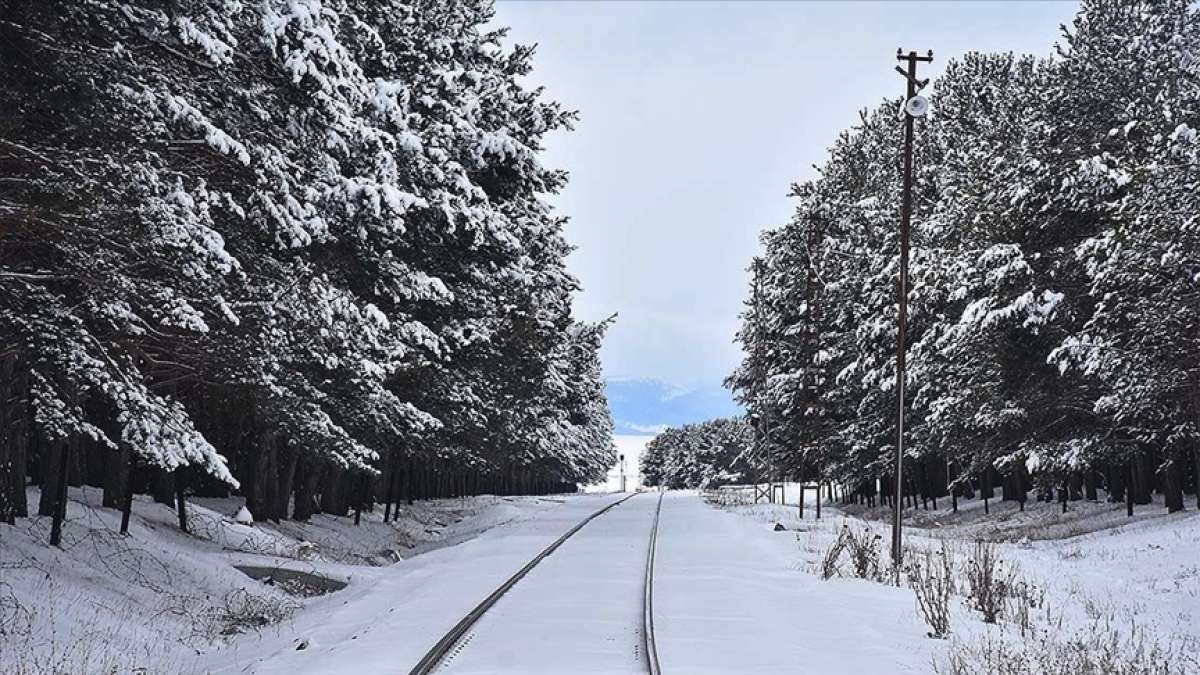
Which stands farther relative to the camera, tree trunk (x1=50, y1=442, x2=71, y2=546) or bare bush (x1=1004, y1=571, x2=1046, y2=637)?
tree trunk (x1=50, y1=442, x2=71, y2=546)

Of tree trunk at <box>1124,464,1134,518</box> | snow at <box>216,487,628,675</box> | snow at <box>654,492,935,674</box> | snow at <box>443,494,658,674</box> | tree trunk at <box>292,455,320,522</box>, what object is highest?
tree trunk at <box>1124,464,1134,518</box>

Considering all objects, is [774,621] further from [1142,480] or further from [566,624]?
[1142,480]

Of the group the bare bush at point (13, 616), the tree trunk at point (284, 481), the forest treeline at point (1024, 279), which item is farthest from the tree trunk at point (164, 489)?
the forest treeline at point (1024, 279)

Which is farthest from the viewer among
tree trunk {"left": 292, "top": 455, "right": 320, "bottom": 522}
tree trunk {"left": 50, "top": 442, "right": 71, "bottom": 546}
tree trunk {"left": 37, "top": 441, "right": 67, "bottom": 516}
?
tree trunk {"left": 292, "top": 455, "right": 320, "bottom": 522}

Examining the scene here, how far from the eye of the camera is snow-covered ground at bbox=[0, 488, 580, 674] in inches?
395

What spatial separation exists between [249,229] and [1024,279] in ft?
66.1

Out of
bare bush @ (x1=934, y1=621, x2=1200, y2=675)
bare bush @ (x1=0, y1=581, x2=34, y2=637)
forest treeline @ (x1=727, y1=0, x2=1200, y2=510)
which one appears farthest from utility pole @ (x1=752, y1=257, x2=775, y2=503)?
bare bush @ (x1=0, y1=581, x2=34, y2=637)

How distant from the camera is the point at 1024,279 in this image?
2645 centimetres

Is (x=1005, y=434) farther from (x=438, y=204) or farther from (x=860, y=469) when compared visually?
(x=438, y=204)

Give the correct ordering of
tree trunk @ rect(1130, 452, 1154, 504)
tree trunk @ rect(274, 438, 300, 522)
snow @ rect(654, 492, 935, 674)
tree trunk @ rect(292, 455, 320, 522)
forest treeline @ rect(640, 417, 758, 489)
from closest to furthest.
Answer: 1. snow @ rect(654, 492, 935, 674)
2. tree trunk @ rect(274, 438, 300, 522)
3. tree trunk @ rect(292, 455, 320, 522)
4. tree trunk @ rect(1130, 452, 1154, 504)
5. forest treeline @ rect(640, 417, 758, 489)

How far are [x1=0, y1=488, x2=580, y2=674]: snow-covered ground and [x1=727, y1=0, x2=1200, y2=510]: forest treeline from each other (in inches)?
621

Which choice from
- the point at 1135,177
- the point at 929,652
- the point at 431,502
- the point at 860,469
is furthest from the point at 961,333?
the point at 431,502

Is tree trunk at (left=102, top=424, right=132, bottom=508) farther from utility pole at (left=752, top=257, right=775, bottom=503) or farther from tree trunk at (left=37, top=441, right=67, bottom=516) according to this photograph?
utility pole at (left=752, top=257, right=775, bottom=503)

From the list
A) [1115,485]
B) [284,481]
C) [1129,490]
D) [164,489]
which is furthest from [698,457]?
[164,489]
